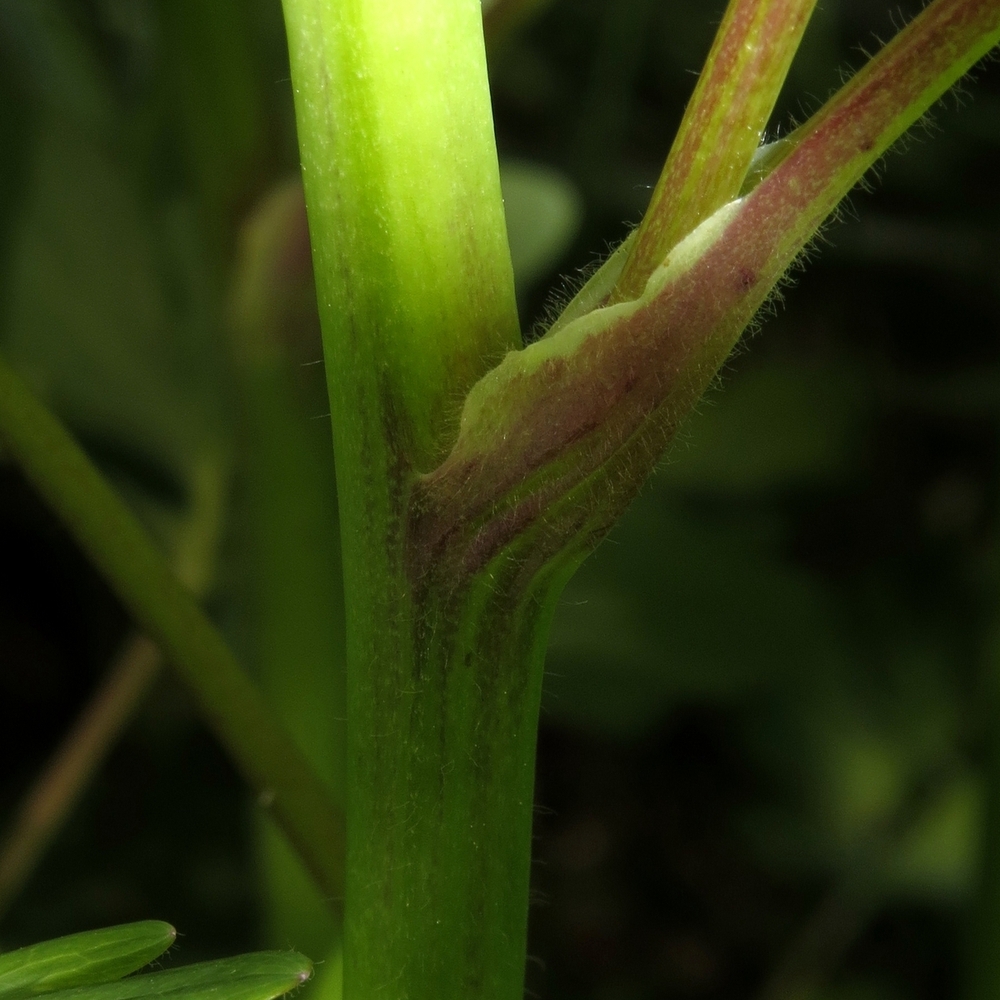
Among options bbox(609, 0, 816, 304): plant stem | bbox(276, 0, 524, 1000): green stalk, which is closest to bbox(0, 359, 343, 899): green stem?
bbox(276, 0, 524, 1000): green stalk

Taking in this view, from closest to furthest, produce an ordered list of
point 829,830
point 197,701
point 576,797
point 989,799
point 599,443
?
1. point 599,443
2. point 197,701
3. point 989,799
4. point 829,830
5. point 576,797

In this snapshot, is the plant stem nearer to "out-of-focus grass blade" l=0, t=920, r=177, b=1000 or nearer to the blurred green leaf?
"out-of-focus grass blade" l=0, t=920, r=177, b=1000

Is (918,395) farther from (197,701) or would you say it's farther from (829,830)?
(197,701)

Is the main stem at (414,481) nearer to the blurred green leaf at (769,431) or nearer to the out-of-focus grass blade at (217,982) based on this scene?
the out-of-focus grass blade at (217,982)

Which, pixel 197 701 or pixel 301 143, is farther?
pixel 197 701

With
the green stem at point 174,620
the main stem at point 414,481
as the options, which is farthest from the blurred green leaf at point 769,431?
the main stem at point 414,481

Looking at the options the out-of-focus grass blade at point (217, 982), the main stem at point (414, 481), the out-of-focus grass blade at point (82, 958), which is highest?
the main stem at point (414, 481)

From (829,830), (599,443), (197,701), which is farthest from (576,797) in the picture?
(599,443)
